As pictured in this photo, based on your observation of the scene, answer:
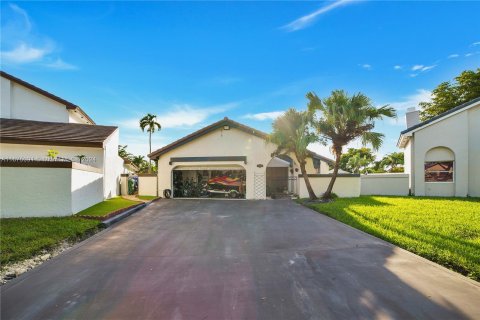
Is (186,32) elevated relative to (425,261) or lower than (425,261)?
elevated

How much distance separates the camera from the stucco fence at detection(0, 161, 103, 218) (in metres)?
8.92

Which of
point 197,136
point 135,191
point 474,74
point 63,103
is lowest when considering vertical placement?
point 135,191

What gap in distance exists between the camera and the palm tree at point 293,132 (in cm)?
1545

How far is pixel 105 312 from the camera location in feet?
11.5

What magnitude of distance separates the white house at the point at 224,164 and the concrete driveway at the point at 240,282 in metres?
10.7

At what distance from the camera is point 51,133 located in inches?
614

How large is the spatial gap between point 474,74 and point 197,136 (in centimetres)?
2899

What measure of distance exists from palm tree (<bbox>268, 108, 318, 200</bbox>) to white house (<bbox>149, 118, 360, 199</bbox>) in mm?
1769

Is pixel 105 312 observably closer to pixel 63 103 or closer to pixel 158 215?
pixel 158 215

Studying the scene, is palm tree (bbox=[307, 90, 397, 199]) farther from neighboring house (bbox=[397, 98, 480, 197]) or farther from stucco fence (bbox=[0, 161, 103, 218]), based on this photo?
stucco fence (bbox=[0, 161, 103, 218])

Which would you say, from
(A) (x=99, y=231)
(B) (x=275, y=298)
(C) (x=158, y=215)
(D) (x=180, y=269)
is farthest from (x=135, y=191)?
(B) (x=275, y=298)

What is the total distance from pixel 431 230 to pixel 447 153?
14.4 m

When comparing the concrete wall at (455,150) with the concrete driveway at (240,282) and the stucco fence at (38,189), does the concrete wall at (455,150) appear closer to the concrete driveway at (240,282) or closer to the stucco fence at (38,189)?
the concrete driveway at (240,282)

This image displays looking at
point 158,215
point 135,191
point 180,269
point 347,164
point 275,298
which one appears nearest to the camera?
point 275,298
